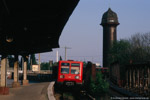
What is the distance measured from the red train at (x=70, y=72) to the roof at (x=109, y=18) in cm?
6660

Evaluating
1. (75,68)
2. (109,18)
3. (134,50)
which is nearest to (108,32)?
(109,18)

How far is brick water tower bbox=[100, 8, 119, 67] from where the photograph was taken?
83188 millimetres

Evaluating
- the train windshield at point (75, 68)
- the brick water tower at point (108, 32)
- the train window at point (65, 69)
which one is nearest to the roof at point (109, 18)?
the brick water tower at point (108, 32)

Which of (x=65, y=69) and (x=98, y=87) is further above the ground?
(x=65, y=69)

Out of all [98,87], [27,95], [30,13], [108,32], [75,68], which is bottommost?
[27,95]

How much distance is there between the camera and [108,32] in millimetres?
83812

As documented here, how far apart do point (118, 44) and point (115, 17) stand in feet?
53.1

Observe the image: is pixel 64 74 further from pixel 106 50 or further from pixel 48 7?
pixel 106 50

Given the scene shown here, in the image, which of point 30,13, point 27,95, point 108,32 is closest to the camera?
point 30,13

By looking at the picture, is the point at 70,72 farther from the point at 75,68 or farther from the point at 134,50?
the point at 134,50

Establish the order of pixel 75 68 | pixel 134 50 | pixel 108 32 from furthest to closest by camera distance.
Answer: pixel 108 32 → pixel 134 50 → pixel 75 68

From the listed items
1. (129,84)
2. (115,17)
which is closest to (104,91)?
(129,84)

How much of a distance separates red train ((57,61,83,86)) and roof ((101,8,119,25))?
66599 millimetres

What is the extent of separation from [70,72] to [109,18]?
68.7m
